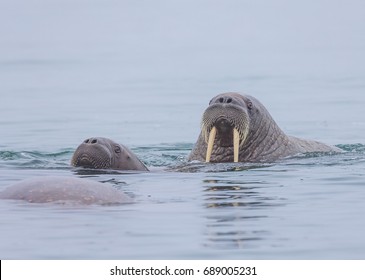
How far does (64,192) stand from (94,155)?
11.2 ft

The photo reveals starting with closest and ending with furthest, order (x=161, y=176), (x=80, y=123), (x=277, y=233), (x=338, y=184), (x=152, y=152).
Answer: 1. (x=277, y=233)
2. (x=338, y=184)
3. (x=161, y=176)
4. (x=152, y=152)
5. (x=80, y=123)

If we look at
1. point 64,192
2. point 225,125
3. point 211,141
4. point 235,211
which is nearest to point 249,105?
point 225,125

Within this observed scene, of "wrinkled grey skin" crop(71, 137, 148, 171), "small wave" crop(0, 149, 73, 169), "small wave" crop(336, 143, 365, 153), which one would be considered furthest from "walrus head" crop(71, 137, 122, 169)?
"small wave" crop(336, 143, 365, 153)

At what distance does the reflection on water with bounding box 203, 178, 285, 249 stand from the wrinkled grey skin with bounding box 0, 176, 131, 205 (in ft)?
2.80

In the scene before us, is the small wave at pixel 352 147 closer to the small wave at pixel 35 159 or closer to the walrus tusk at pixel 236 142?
the walrus tusk at pixel 236 142

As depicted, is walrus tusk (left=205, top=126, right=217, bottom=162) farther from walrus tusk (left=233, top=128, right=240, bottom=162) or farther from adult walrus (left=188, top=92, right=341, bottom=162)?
walrus tusk (left=233, top=128, right=240, bottom=162)

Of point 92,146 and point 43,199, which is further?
point 92,146

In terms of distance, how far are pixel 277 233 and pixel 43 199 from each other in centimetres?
216

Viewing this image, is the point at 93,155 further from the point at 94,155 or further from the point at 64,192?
the point at 64,192

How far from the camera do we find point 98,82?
33219mm

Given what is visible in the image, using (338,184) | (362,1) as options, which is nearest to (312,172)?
(338,184)

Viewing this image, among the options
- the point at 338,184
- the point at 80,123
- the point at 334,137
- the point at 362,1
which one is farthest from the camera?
the point at 362,1
